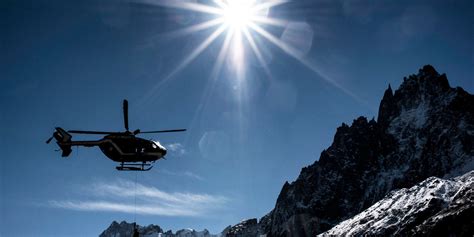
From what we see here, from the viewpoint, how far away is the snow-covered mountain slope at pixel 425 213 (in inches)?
5084

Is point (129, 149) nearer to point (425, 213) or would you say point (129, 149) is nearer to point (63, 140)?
point (63, 140)

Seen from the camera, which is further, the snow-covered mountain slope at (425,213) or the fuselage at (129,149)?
the snow-covered mountain slope at (425,213)

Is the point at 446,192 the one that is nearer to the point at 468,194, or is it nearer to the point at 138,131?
the point at 468,194

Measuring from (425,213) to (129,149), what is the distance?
134740 mm

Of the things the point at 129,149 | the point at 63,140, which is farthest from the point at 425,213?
the point at 63,140

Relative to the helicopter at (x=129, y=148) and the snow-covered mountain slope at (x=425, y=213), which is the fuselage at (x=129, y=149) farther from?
the snow-covered mountain slope at (x=425, y=213)

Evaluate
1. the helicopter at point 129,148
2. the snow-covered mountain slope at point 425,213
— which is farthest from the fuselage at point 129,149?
the snow-covered mountain slope at point 425,213

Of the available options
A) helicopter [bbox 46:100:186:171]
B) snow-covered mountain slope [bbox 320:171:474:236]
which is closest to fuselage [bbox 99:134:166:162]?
helicopter [bbox 46:100:186:171]

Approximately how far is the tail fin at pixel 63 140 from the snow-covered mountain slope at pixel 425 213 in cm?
11405

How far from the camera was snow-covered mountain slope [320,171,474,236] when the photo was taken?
129 meters

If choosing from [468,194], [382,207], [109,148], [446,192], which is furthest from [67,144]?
[382,207]

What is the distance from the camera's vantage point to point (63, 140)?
4784 cm

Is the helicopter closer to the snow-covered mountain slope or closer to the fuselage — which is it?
the fuselage

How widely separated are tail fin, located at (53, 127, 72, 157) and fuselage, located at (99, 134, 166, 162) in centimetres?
554
